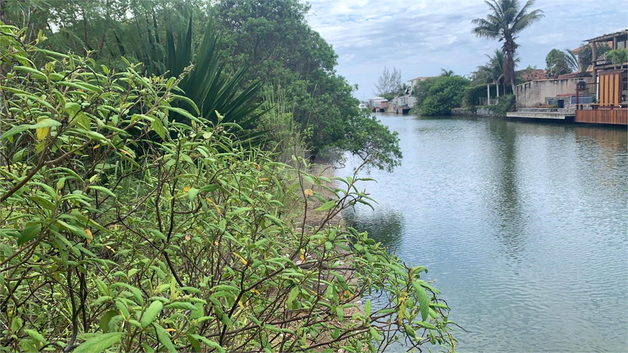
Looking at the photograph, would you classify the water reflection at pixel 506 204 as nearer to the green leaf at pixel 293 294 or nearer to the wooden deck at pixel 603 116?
the green leaf at pixel 293 294

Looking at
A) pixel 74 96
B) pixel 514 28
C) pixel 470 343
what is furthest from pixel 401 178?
pixel 514 28

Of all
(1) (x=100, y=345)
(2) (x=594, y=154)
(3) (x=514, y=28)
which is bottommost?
(2) (x=594, y=154)

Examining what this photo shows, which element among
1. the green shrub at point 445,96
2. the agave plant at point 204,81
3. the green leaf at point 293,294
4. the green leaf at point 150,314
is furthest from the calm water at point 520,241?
the green shrub at point 445,96

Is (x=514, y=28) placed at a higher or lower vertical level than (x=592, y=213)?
higher

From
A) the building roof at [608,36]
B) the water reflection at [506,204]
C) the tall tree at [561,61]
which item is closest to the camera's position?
the water reflection at [506,204]

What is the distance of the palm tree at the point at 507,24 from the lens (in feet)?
127

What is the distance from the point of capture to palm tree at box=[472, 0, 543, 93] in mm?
38750

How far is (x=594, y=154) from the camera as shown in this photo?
13875 millimetres

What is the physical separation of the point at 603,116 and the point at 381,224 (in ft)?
63.2

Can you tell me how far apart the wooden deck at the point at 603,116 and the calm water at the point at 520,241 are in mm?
9294

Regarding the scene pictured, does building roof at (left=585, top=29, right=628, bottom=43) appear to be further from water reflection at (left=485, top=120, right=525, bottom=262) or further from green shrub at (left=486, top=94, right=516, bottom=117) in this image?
water reflection at (left=485, top=120, right=525, bottom=262)

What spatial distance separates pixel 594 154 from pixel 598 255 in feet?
28.9

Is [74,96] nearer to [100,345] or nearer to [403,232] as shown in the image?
[100,345]

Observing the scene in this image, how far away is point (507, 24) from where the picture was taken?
39531mm
